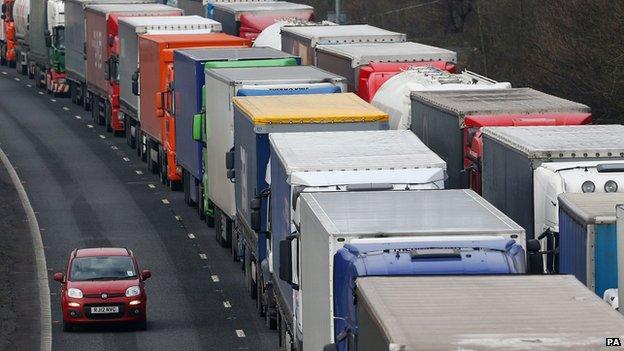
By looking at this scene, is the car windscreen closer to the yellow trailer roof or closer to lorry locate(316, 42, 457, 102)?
the yellow trailer roof

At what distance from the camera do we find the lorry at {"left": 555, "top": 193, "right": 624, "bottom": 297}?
19609 mm

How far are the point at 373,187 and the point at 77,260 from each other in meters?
9.17

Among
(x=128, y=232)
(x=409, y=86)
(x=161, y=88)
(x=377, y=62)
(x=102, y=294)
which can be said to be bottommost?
(x=128, y=232)

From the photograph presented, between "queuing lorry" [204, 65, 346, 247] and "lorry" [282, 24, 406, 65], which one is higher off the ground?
"lorry" [282, 24, 406, 65]

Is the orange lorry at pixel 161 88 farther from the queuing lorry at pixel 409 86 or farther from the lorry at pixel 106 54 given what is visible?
the queuing lorry at pixel 409 86

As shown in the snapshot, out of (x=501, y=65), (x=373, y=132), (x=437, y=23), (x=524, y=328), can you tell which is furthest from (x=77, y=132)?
(x=524, y=328)

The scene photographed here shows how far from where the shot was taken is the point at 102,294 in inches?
1165

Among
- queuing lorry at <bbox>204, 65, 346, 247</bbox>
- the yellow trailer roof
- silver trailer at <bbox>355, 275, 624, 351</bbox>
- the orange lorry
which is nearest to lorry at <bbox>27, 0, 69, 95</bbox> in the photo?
the orange lorry

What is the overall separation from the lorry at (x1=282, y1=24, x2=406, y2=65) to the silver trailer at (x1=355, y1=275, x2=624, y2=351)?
1119 inches

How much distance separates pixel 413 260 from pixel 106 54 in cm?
4299

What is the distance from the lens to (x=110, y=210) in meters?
44.1

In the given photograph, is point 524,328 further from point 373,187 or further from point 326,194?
point 373,187

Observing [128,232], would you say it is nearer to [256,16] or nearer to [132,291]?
[132,291]

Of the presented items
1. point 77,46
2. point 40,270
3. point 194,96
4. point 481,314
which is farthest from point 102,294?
point 77,46
